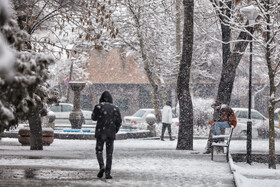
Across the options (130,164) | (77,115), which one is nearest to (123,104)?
(77,115)

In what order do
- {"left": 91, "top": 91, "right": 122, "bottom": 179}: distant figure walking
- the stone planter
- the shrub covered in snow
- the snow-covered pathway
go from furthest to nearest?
the stone planter < {"left": 91, "top": 91, "right": 122, "bottom": 179}: distant figure walking < the snow-covered pathway < the shrub covered in snow

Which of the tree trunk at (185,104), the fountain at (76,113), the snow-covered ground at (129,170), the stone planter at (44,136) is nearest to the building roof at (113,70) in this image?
the fountain at (76,113)

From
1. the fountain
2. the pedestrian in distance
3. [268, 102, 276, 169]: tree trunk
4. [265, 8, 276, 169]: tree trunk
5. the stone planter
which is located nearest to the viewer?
[265, 8, 276, 169]: tree trunk

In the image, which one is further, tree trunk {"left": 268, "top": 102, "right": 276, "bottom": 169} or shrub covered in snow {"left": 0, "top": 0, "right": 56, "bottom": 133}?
tree trunk {"left": 268, "top": 102, "right": 276, "bottom": 169}

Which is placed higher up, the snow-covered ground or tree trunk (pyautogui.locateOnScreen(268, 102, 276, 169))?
tree trunk (pyautogui.locateOnScreen(268, 102, 276, 169))

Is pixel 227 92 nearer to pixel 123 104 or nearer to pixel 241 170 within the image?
pixel 241 170

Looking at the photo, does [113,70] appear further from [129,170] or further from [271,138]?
[129,170]

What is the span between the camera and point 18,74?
20.6ft

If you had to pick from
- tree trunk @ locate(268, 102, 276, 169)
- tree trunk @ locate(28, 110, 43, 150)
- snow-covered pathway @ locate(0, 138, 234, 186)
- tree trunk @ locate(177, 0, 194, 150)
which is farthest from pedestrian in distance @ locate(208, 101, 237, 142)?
tree trunk @ locate(28, 110, 43, 150)

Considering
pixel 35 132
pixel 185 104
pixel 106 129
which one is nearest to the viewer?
pixel 106 129

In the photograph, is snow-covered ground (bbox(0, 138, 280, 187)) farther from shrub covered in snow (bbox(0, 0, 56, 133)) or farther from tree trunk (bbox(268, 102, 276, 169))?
shrub covered in snow (bbox(0, 0, 56, 133))

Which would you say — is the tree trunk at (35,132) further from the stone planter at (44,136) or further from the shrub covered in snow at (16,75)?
the shrub covered in snow at (16,75)

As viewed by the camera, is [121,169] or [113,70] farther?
[113,70]

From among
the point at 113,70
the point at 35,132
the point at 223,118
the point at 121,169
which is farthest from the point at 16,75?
the point at 113,70
